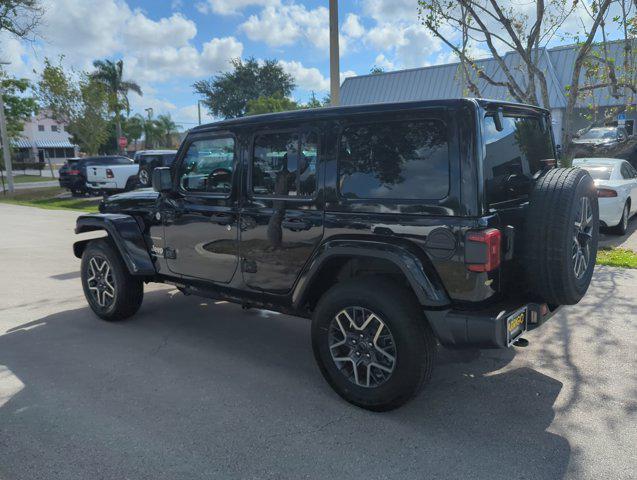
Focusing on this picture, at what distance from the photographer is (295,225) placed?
3.73m

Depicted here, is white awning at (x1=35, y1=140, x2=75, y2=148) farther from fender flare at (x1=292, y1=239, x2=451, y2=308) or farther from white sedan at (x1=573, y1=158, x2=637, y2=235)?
fender flare at (x1=292, y1=239, x2=451, y2=308)

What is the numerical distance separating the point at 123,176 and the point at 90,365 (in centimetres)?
1569

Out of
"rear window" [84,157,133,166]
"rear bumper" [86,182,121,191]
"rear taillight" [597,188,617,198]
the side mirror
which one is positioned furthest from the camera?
"rear window" [84,157,133,166]

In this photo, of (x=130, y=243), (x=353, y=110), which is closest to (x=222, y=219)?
(x=130, y=243)

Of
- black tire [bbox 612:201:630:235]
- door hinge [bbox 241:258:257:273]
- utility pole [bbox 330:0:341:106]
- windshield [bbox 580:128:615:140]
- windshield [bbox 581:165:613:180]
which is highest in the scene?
utility pole [bbox 330:0:341:106]

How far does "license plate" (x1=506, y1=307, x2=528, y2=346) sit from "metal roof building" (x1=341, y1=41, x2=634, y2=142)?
20251mm

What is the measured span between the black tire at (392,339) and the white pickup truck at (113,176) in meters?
16.3

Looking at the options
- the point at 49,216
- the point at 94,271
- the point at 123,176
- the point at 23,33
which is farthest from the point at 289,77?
the point at 94,271

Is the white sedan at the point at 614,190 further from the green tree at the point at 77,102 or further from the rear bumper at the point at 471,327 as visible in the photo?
the green tree at the point at 77,102

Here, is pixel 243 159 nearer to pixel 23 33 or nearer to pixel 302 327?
pixel 302 327

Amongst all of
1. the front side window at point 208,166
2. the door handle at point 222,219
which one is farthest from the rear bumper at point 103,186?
the door handle at point 222,219

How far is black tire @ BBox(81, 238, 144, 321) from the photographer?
5.13 m

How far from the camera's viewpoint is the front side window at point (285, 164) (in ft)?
12.2

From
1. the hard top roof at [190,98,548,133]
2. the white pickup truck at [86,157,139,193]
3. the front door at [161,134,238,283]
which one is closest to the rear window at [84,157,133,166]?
the white pickup truck at [86,157,139,193]
